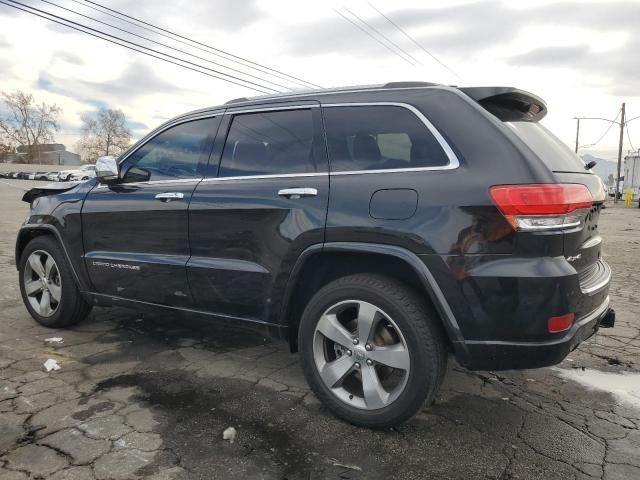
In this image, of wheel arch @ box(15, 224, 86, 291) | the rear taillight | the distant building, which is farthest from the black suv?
the distant building

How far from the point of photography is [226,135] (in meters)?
3.57

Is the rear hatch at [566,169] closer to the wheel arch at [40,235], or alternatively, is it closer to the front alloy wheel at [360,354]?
the front alloy wheel at [360,354]

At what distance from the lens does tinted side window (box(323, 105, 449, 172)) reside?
2.75 meters

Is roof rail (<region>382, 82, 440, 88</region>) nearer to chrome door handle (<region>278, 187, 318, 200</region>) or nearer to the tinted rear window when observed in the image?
the tinted rear window

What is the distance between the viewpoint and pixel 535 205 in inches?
94.8

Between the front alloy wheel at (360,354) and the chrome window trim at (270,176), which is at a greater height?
the chrome window trim at (270,176)

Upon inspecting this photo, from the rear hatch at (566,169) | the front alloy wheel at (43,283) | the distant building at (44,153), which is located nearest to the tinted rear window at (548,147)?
the rear hatch at (566,169)

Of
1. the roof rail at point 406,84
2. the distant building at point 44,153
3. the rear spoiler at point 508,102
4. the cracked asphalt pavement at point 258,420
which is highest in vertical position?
the distant building at point 44,153

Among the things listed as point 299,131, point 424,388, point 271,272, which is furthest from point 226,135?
point 424,388

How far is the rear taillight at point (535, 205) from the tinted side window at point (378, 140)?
14.7 inches

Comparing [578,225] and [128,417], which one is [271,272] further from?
[578,225]

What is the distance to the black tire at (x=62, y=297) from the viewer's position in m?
4.33

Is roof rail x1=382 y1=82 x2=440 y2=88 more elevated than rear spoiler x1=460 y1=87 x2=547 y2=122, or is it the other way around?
roof rail x1=382 y1=82 x2=440 y2=88

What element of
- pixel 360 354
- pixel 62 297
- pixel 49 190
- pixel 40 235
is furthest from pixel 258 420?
pixel 49 190
